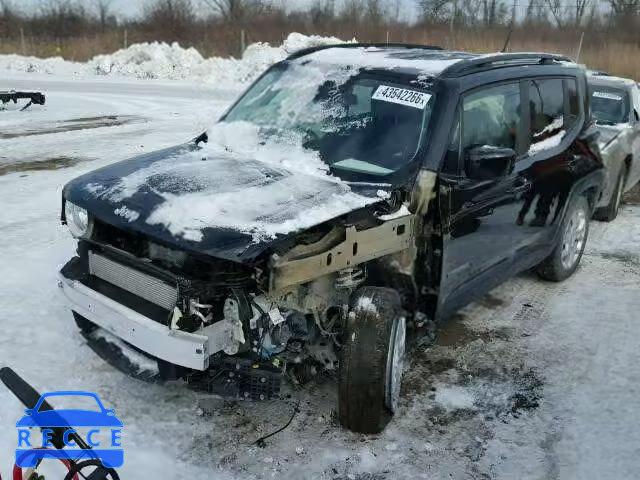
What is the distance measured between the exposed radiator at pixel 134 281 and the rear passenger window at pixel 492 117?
6.61 ft

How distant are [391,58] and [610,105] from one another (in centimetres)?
500

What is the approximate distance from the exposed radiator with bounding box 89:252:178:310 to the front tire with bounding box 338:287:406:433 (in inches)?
36.9

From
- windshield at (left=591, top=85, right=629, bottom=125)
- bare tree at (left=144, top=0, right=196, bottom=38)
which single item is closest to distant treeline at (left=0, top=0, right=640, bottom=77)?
bare tree at (left=144, top=0, right=196, bottom=38)

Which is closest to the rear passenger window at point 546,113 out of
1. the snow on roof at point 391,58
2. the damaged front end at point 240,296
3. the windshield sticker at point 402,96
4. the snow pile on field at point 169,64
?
the snow on roof at point 391,58

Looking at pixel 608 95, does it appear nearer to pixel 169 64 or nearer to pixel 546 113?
pixel 546 113

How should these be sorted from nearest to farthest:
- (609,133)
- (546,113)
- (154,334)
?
(154,334) → (546,113) → (609,133)

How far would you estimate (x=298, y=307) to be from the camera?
3.29 metres

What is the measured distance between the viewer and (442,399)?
3.84m

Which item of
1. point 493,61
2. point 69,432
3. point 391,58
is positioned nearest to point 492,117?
point 493,61

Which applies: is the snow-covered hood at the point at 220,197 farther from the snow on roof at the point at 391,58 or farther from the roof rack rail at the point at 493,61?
the roof rack rail at the point at 493,61

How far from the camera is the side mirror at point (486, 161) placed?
3.79m

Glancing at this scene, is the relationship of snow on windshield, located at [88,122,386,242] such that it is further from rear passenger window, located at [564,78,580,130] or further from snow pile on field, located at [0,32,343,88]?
snow pile on field, located at [0,32,343,88]

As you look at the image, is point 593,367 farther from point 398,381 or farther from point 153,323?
point 153,323

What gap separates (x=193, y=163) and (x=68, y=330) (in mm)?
1498
